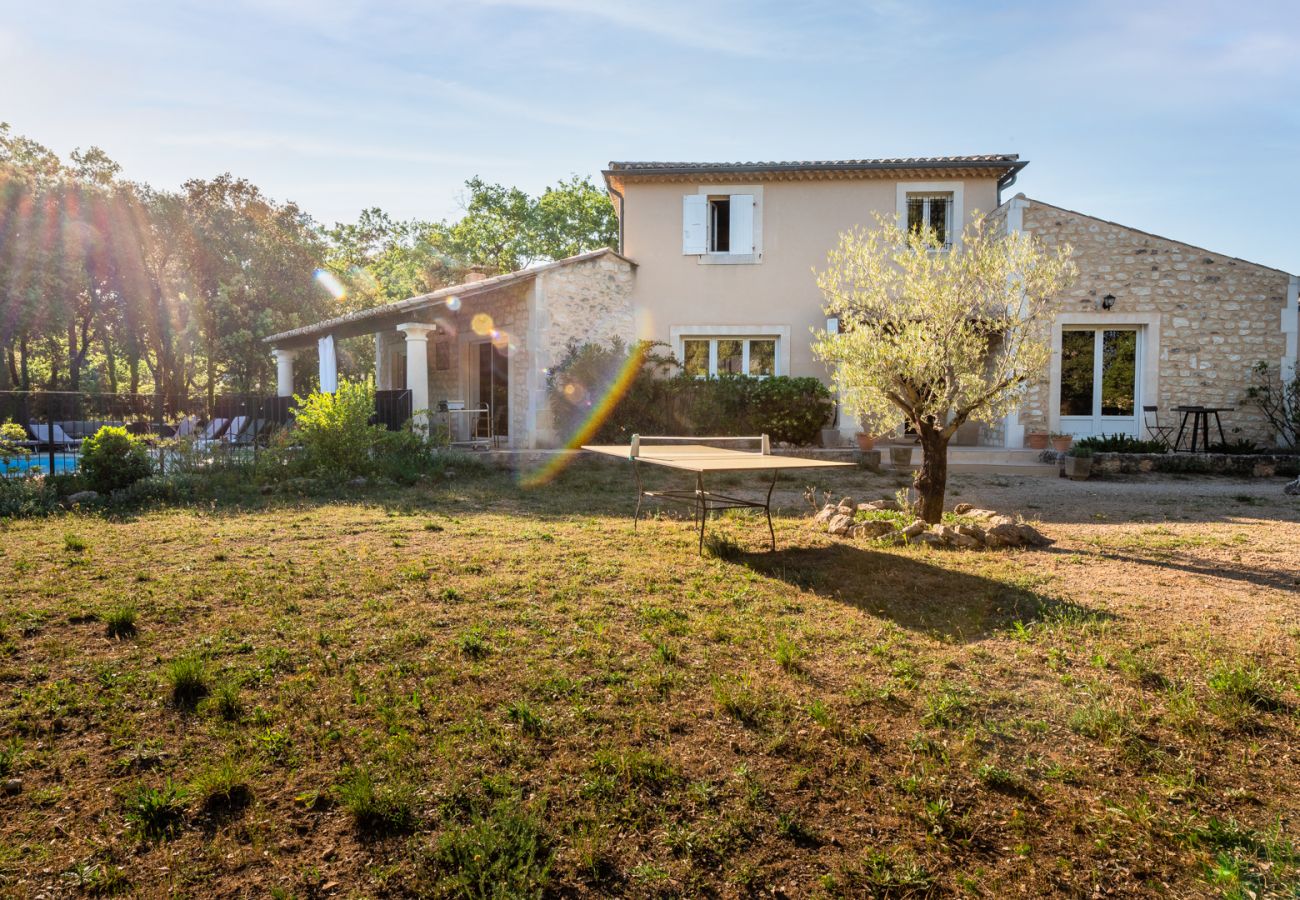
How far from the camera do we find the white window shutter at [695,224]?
45.0 feet

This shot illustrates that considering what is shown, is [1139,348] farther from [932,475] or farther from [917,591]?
[917,591]

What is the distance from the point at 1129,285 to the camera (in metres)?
11.9

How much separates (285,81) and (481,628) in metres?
7.10

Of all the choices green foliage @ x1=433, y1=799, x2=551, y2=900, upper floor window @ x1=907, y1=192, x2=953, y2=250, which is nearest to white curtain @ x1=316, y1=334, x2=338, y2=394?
upper floor window @ x1=907, y1=192, x2=953, y2=250

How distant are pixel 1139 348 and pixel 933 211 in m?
4.46

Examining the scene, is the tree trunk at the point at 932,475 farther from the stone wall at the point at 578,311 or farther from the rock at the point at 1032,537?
the stone wall at the point at 578,311

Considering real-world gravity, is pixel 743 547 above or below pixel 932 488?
below

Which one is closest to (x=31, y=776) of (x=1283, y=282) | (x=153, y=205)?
(x=1283, y=282)

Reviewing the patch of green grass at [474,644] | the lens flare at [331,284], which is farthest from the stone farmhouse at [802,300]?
the lens flare at [331,284]

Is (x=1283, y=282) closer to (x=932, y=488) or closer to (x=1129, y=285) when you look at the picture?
(x=1129, y=285)

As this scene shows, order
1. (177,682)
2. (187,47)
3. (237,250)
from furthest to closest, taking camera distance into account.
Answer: (237,250) < (187,47) < (177,682)

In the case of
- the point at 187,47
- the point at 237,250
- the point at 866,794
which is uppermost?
the point at 237,250

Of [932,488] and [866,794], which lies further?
[932,488]

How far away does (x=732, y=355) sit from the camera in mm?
13953
